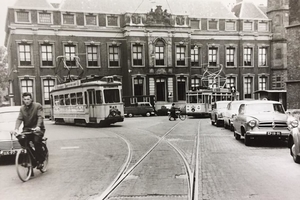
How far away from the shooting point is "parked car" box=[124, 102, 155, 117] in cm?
3916

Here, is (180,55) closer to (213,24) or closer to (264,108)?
(213,24)

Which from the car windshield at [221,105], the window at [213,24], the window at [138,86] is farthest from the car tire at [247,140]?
the window at [213,24]

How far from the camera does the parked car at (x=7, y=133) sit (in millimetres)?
9875

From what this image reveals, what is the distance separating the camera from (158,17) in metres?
44.1

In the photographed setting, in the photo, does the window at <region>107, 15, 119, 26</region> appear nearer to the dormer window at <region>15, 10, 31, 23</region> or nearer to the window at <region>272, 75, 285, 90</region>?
the dormer window at <region>15, 10, 31, 23</region>

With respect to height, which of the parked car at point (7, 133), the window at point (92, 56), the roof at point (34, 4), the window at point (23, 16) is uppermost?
the roof at point (34, 4)

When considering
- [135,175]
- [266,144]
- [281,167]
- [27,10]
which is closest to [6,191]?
[135,175]

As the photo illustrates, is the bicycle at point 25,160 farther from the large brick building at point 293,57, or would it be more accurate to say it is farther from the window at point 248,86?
the window at point 248,86

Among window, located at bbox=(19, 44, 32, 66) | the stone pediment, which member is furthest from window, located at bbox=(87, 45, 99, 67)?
the stone pediment

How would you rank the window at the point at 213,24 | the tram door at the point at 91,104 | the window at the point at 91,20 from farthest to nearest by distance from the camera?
the window at the point at 213,24
the window at the point at 91,20
the tram door at the point at 91,104

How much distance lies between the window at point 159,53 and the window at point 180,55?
Result: 6.54 ft

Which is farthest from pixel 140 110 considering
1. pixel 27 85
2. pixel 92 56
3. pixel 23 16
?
pixel 23 16

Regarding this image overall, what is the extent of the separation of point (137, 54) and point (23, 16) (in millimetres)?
14002

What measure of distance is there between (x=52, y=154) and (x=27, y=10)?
3262 cm
